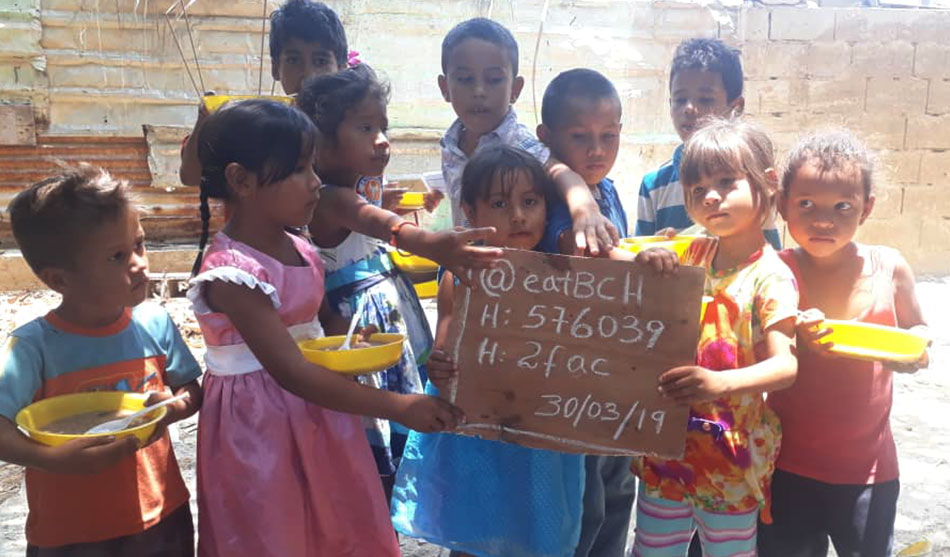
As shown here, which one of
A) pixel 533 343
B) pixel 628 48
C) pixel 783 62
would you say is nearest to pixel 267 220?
pixel 533 343

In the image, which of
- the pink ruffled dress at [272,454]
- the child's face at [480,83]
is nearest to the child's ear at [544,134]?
the child's face at [480,83]

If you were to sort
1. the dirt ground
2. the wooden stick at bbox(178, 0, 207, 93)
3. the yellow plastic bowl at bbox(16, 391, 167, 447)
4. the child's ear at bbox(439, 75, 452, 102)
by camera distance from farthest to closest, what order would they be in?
the wooden stick at bbox(178, 0, 207, 93) < the dirt ground < the child's ear at bbox(439, 75, 452, 102) < the yellow plastic bowl at bbox(16, 391, 167, 447)

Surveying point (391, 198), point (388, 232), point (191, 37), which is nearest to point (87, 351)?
point (388, 232)

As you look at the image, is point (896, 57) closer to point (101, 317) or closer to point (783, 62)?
point (783, 62)

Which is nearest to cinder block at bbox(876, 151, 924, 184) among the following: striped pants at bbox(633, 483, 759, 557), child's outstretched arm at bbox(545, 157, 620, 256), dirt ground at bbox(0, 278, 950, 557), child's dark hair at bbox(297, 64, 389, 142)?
dirt ground at bbox(0, 278, 950, 557)

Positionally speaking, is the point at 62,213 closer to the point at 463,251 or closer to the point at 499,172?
the point at 463,251

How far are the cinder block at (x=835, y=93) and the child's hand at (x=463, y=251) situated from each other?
6.49 m

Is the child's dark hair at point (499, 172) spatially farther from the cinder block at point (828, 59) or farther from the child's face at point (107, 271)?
the cinder block at point (828, 59)

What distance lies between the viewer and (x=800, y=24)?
23.8 ft

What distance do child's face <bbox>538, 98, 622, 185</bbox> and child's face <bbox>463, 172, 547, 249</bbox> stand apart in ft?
1.13

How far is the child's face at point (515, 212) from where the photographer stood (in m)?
2.04

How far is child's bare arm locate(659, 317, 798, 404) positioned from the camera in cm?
180

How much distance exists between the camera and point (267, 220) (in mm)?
1946

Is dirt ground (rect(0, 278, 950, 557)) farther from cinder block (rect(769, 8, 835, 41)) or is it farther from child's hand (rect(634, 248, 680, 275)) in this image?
cinder block (rect(769, 8, 835, 41))
